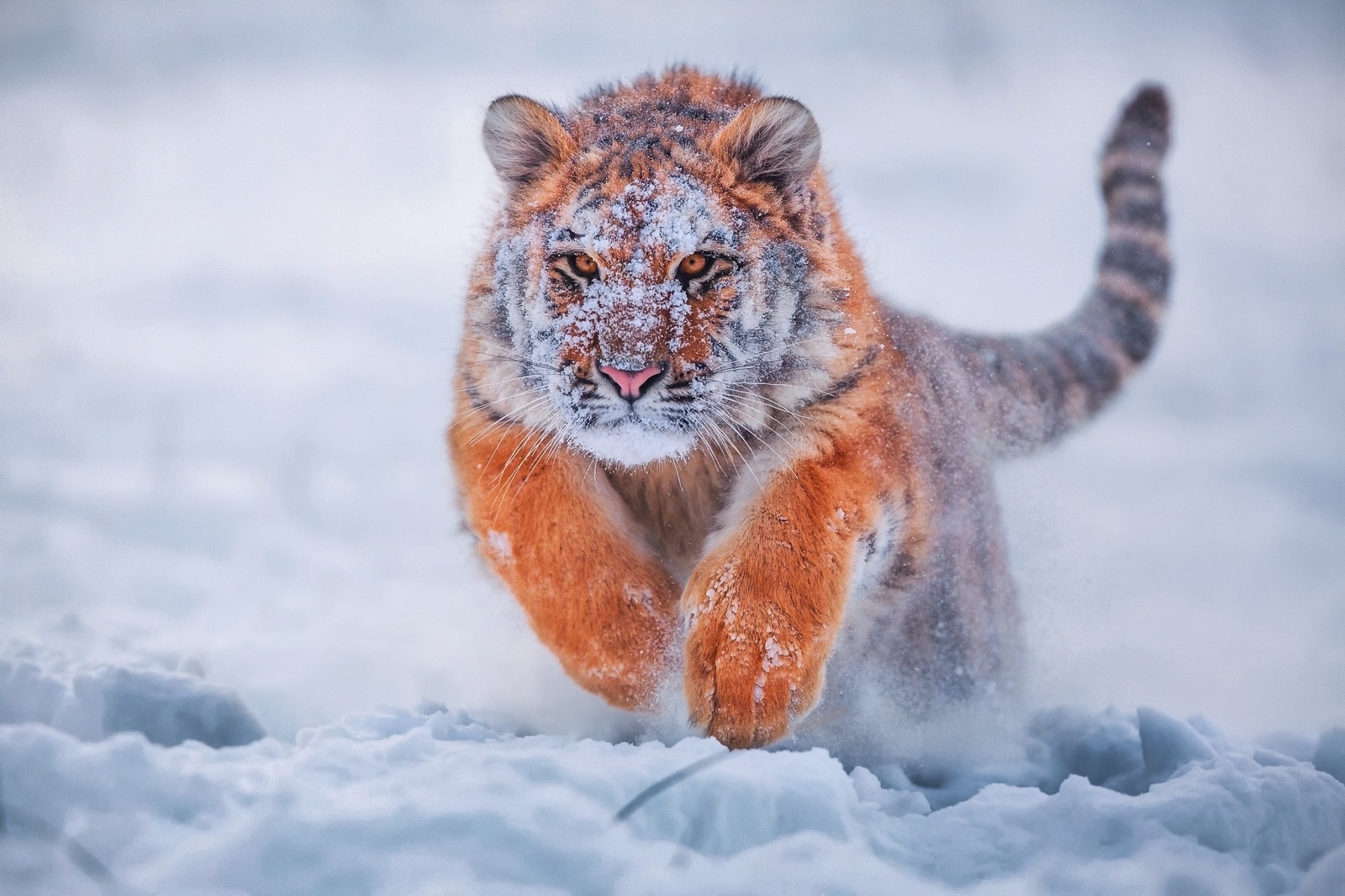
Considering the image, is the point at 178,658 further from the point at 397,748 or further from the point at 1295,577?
the point at 1295,577

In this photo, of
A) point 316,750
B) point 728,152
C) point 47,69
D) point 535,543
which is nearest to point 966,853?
point 535,543

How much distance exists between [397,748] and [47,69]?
369cm

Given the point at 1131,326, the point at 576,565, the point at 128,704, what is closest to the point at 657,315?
the point at 576,565

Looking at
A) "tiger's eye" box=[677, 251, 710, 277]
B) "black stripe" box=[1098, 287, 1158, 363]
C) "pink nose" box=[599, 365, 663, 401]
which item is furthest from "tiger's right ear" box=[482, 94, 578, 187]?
"black stripe" box=[1098, 287, 1158, 363]

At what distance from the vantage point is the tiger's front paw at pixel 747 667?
9.21 ft

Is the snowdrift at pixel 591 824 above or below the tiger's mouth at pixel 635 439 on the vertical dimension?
below

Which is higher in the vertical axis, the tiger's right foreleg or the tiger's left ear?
the tiger's left ear

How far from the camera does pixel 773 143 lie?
10.3ft

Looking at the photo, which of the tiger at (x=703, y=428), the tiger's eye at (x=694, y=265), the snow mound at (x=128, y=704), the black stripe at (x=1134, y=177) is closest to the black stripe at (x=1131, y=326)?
the black stripe at (x=1134, y=177)

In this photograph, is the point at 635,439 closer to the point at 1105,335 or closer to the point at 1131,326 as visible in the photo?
the point at 1105,335

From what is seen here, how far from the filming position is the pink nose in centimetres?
281

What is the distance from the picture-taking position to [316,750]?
2.87 meters

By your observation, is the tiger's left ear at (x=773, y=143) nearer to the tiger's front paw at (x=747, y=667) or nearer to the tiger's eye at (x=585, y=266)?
the tiger's eye at (x=585, y=266)

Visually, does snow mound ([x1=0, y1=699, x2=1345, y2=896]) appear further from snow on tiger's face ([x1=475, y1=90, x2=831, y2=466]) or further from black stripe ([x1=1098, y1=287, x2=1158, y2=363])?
black stripe ([x1=1098, y1=287, x2=1158, y2=363])
